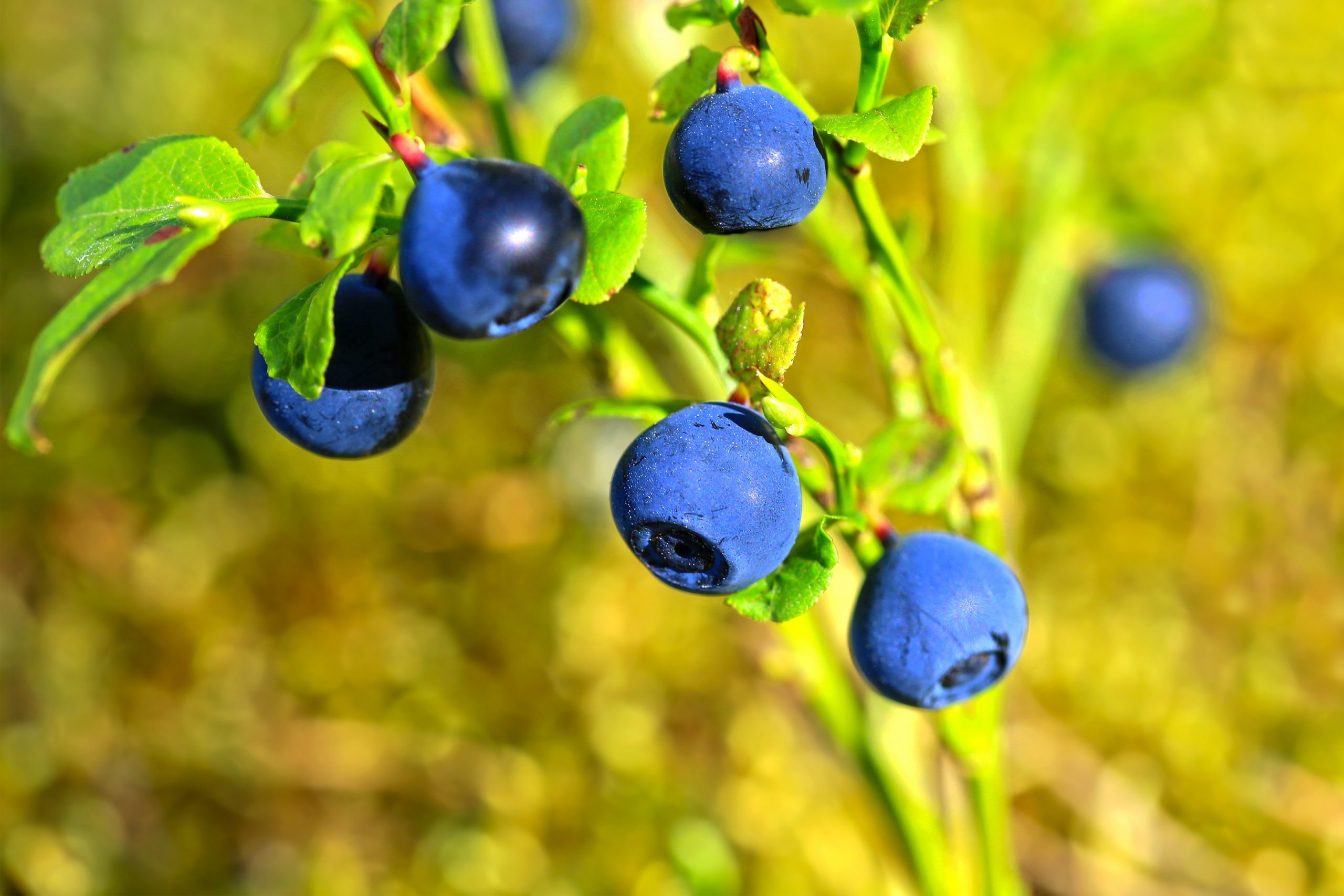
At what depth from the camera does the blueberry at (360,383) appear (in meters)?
0.73

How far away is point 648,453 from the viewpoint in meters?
0.69

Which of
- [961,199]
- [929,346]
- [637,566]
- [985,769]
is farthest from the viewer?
[637,566]

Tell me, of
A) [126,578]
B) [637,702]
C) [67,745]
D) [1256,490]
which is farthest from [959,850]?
[126,578]

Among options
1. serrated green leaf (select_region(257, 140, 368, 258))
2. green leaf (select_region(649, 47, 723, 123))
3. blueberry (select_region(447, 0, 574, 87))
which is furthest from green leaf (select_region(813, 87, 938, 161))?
blueberry (select_region(447, 0, 574, 87))

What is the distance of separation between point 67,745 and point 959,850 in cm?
159

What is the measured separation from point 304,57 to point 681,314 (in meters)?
0.31

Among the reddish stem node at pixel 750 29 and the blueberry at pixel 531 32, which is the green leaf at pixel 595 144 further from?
the blueberry at pixel 531 32

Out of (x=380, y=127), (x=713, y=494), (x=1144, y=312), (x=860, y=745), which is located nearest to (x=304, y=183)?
(x=380, y=127)

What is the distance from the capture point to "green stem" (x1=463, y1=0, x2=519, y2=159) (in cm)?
87

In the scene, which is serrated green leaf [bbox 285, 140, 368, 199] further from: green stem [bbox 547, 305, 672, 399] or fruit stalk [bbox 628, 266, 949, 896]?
fruit stalk [bbox 628, 266, 949, 896]

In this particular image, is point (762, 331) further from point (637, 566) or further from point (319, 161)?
point (637, 566)

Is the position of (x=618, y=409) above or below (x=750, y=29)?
below

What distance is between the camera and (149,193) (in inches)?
26.3

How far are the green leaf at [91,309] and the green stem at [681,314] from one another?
0.27m
